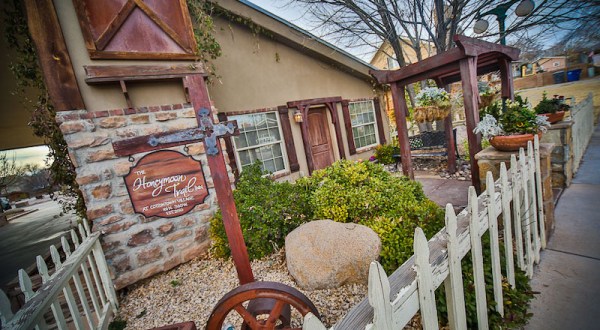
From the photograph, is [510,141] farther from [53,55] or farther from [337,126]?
[53,55]

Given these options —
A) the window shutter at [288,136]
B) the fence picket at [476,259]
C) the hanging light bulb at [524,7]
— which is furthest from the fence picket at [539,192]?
the hanging light bulb at [524,7]

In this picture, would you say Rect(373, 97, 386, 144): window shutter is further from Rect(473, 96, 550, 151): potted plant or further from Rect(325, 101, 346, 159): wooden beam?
Rect(473, 96, 550, 151): potted plant

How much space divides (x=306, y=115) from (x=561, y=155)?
15.4 feet

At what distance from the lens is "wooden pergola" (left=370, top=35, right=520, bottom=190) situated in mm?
2949

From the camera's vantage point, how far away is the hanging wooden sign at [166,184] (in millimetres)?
2832

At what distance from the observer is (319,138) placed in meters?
6.73

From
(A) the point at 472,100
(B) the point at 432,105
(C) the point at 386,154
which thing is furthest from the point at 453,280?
(C) the point at 386,154

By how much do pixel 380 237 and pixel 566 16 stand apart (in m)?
7.53

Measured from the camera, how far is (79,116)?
2.63 metres

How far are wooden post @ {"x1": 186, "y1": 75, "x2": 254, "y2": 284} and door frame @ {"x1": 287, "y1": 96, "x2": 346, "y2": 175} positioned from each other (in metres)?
4.58

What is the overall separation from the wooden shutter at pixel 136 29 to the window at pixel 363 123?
17.4ft

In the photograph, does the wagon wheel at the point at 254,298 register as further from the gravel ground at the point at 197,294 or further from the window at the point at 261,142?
the window at the point at 261,142

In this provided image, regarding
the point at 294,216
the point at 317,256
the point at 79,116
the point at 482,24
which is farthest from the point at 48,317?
the point at 482,24

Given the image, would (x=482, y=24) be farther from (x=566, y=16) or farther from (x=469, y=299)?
(x=469, y=299)
